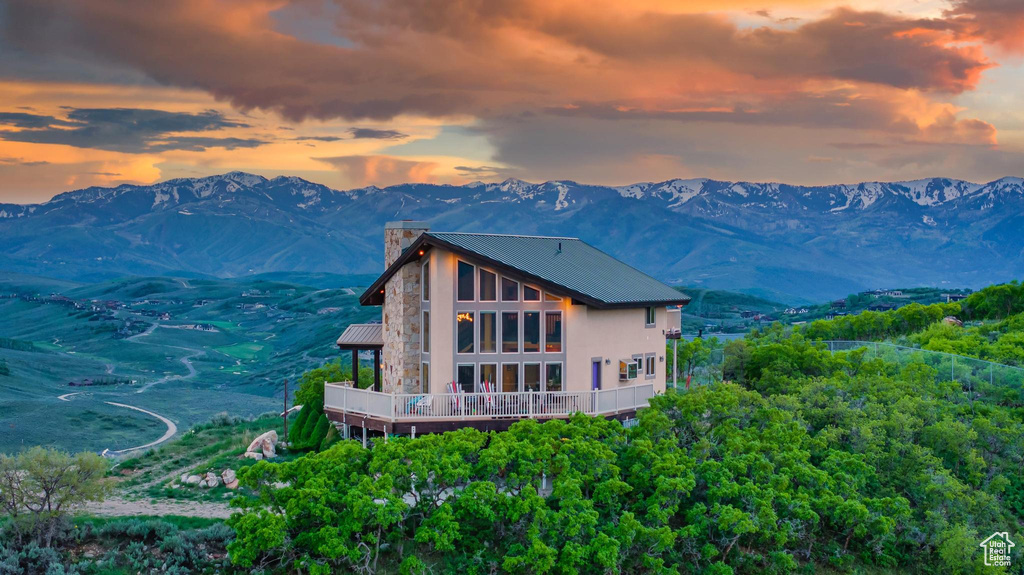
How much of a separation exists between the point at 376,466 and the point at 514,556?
3866 mm

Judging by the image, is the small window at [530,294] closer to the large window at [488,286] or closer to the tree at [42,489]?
the large window at [488,286]

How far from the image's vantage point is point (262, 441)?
30.6 meters

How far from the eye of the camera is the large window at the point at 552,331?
28844 millimetres

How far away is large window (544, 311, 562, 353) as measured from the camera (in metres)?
28.8

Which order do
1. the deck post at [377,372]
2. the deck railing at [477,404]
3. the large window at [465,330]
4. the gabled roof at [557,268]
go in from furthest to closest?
the deck post at [377,372]
the large window at [465,330]
the gabled roof at [557,268]
the deck railing at [477,404]

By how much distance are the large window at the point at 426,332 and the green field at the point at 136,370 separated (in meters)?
30.2

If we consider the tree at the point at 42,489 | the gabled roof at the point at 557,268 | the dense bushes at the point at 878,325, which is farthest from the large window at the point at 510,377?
the dense bushes at the point at 878,325

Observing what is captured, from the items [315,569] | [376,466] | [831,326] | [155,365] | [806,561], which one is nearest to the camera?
[315,569]

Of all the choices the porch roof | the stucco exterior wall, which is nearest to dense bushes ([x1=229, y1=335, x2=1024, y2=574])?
the stucco exterior wall

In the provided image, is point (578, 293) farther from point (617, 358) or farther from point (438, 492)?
point (438, 492)

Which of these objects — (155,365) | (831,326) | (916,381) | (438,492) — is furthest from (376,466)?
(155,365)

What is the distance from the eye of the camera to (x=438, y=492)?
2156cm

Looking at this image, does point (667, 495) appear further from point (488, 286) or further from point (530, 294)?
point (488, 286)

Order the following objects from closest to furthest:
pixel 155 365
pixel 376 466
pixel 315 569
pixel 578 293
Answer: pixel 315 569 < pixel 376 466 < pixel 578 293 < pixel 155 365
